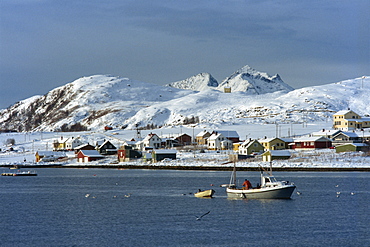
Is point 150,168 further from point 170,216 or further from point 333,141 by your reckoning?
point 170,216

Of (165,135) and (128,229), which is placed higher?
(165,135)

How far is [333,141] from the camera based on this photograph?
110 m

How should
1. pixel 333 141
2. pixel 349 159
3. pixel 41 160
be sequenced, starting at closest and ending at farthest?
Answer: pixel 349 159 < pixel 333 141 < pixel 41 160

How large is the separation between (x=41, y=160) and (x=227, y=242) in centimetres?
10245

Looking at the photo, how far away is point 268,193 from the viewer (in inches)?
1825

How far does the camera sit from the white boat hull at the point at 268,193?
46125 millimetres

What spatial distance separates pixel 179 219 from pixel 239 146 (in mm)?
78477

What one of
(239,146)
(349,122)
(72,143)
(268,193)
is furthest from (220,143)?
(268,193)

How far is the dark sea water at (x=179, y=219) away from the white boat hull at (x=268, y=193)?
80 centimetres

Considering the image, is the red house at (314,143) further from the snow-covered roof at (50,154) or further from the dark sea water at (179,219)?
the snow-covered roof at (50,154)

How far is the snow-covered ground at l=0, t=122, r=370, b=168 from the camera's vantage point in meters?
87.1

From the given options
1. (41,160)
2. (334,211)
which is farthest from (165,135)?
(334,211)

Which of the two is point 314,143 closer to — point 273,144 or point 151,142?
point 273,144

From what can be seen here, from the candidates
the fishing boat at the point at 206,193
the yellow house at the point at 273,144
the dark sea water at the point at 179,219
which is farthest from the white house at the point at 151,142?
the fishing boat at the point at 206,193
